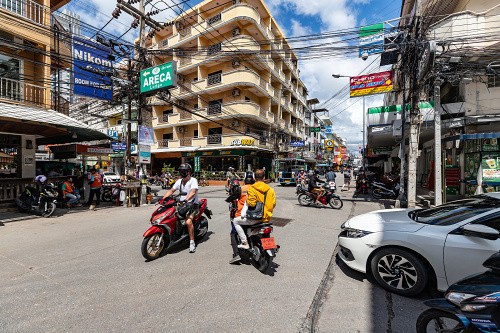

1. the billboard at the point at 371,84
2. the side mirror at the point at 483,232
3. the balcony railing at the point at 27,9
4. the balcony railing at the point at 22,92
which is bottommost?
the side mirror at the point at 483,232

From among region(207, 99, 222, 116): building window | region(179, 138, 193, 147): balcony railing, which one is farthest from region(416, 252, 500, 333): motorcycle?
region(179, 138, 193, 147): balcony railing

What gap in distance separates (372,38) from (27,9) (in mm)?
14955

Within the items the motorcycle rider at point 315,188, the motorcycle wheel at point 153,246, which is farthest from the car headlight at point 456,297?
the motorcycle rider at point 315,188

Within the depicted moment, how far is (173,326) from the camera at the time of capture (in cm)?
255

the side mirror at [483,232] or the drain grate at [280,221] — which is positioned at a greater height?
the side mirror at [483,232]

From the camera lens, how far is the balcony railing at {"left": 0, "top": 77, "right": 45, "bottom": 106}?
32.8 feet

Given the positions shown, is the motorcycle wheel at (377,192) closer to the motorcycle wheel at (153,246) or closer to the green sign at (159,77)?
the green sign at (159,77)

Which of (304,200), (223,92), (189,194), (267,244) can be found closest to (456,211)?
(267,244)

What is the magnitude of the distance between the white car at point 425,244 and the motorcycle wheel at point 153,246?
126 inches

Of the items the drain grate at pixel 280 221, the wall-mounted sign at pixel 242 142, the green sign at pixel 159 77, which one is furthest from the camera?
the wall-mounted sign at pixel 242 142

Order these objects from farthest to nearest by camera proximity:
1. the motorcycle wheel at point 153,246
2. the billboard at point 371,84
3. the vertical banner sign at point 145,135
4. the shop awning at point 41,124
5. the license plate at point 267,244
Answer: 1. the billboard at point 371,84
2. the vertical banner sign at point 145,135
3. the shop awning at point 41,124
4. the motorcycle wheel at point 153,246
5. the license plate at point 267,244

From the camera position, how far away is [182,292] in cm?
323

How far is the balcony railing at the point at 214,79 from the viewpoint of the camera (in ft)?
77.3

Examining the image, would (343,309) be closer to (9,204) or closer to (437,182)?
(437,182)
